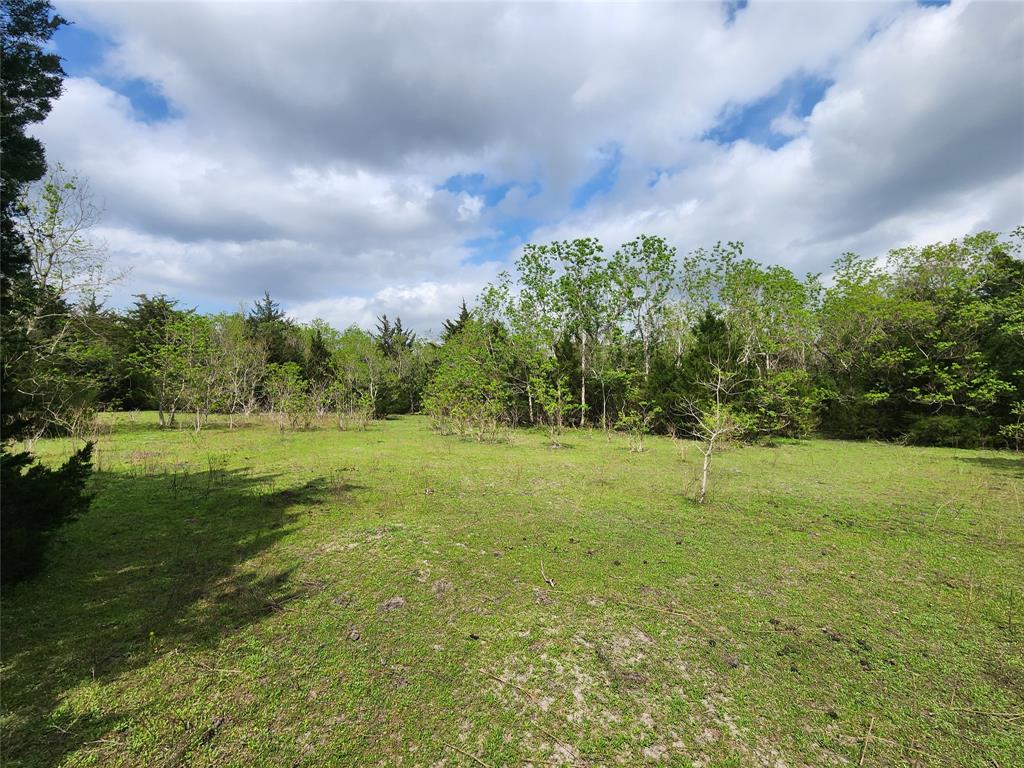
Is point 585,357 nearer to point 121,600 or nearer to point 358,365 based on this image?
point 358,365

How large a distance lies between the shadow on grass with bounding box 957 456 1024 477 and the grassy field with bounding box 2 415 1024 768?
402 centimetres

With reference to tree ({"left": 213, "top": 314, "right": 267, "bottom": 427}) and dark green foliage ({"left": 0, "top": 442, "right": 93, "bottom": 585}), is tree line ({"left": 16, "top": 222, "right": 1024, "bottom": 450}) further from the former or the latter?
dark green foliage ({"left": 0, "top": 442, "right": 93, "bottom": 585})

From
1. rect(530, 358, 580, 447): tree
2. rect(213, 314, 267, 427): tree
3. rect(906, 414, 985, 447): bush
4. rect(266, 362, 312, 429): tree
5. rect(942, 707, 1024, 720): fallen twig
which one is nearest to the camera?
rect(942, 707, 1024, 720): fallen twig

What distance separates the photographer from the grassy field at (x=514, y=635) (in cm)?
213

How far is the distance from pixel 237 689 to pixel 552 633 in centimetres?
206

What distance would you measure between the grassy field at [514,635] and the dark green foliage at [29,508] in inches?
11.4

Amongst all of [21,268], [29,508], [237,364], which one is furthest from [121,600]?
[237,364]

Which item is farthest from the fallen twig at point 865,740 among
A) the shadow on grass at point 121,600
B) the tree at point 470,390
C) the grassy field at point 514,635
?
the tree at point 470,390

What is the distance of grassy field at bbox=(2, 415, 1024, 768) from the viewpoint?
2.13 m

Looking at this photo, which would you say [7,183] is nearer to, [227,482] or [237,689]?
[227,482]

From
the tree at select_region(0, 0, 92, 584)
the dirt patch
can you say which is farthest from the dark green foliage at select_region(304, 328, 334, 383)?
the dirt patch

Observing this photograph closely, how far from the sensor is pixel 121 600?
3301mm

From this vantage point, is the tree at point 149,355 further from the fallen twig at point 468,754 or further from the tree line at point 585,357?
the fallen twig at point 468,754

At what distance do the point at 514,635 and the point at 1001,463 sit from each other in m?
14.0
